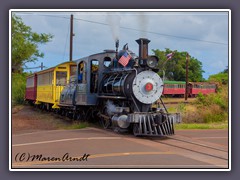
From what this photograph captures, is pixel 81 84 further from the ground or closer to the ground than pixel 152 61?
closer to the ground

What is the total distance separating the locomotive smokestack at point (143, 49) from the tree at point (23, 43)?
3.60 metres

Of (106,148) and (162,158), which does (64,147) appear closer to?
(106,148)

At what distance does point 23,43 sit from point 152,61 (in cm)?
458

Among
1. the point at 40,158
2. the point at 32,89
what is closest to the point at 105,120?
the point at 40,158

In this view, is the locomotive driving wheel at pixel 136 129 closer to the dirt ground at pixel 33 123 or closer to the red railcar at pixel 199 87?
the dirt ground at pixel 33 123

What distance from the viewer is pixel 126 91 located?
1312 centimetres

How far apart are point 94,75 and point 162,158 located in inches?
311

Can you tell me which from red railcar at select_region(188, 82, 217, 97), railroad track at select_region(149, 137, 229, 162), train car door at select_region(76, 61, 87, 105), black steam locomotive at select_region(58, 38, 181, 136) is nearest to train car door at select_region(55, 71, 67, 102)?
train car door at select_region(76, 61, 87, 105)

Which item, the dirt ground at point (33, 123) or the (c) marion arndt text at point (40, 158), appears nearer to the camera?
the (c) marion arndt text at point (40, 158)

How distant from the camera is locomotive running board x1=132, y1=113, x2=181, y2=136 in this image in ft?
40.2

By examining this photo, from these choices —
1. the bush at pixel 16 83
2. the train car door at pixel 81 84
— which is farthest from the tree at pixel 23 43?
the train car door at pixel 81 84

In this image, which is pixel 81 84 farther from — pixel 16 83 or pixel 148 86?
pixel 16 83

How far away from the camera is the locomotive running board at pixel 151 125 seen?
12258 mm

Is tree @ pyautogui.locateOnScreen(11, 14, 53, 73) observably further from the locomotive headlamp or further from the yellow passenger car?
the yellow passenger car
